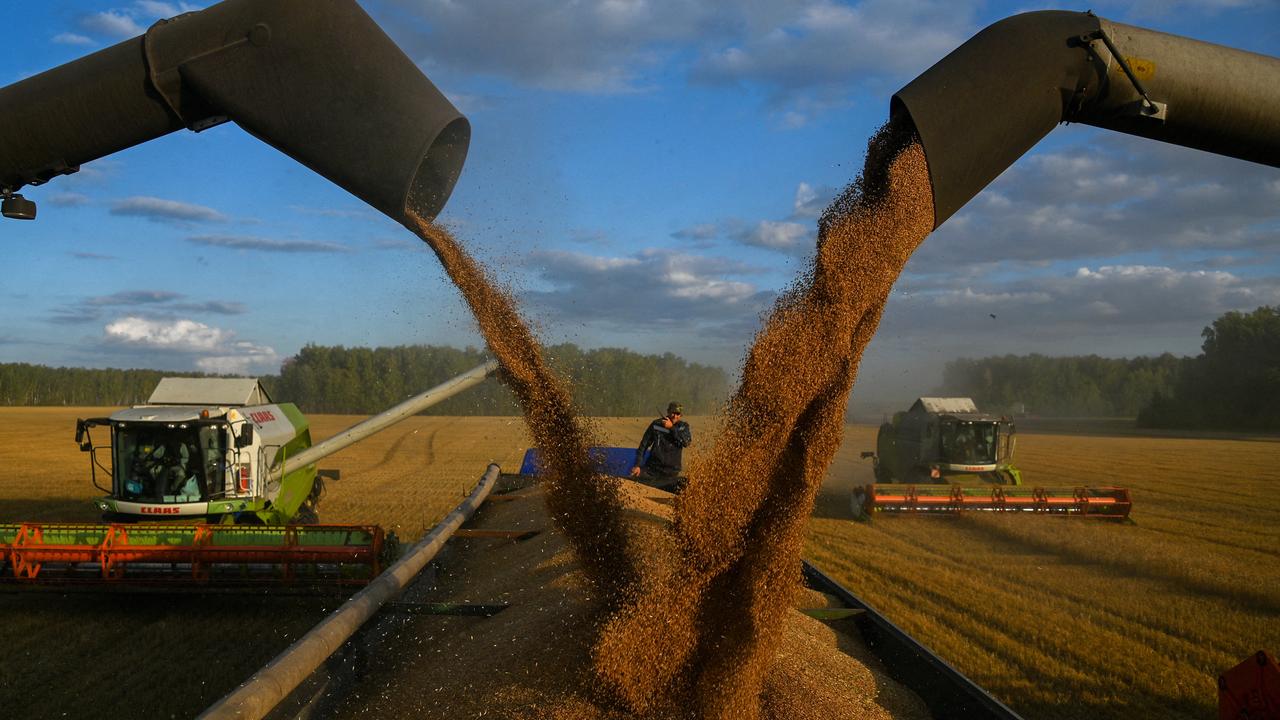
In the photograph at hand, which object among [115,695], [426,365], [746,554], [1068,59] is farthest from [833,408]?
[426,365]

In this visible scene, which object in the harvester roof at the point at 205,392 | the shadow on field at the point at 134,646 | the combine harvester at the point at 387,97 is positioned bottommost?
the shadow on field at the point at 134,646

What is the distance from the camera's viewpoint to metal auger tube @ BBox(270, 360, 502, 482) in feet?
26.9

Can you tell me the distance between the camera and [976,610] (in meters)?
6.82

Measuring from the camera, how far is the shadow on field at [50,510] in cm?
1149

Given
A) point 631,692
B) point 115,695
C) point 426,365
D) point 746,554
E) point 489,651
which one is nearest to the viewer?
point 631,692

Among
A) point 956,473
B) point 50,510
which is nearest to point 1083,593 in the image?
point 956,473

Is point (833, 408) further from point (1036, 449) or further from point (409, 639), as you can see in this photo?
point (1036, 449)

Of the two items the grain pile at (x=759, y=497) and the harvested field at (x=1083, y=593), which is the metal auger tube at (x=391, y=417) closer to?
the harvested field at (x=1083, y=593)

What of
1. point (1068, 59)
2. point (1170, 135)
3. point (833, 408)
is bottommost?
point (833, 408)

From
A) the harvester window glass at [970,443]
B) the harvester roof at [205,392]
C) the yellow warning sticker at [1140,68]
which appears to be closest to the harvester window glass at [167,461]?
the harvester roof at [205,392]

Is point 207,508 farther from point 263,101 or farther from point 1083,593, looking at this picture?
point 1083,593

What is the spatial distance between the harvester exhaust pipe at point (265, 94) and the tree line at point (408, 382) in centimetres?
115

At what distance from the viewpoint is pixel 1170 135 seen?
296 cm

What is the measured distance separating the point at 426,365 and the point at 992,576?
1062 cm
